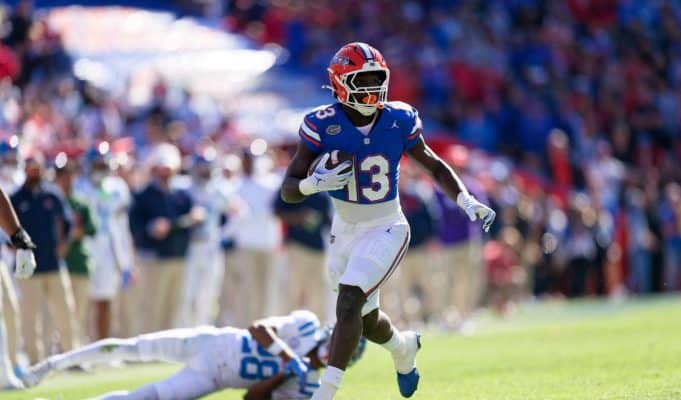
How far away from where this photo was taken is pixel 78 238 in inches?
501

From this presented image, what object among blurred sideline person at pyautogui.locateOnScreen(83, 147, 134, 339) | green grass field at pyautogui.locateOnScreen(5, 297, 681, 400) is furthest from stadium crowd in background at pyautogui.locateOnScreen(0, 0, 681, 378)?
green grass field at pyautogui.locateOnScreen(5, 297, 681, 400)

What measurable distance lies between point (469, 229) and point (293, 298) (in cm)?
336

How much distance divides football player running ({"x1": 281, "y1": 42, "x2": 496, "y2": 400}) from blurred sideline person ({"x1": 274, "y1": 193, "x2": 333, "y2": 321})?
281 inches

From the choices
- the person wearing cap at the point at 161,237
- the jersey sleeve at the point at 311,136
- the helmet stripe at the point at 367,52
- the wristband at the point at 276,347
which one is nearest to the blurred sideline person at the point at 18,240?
the wristband at the point at 276,347

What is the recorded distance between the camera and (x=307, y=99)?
21.7m

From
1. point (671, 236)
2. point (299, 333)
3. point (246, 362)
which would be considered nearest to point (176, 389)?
point (246, 362)

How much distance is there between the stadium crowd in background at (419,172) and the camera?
14.4 meters

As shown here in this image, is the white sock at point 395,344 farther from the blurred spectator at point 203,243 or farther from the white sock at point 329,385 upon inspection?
the blurred spectator at point 203,243

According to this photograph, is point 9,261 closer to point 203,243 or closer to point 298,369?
point 203,243

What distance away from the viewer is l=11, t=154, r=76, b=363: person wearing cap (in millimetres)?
11656

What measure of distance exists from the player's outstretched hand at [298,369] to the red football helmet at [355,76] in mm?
1540

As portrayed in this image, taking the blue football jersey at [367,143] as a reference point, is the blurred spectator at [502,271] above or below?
below

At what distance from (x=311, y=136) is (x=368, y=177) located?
42 centimetres

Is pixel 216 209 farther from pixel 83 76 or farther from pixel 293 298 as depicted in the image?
pixel 83 76
